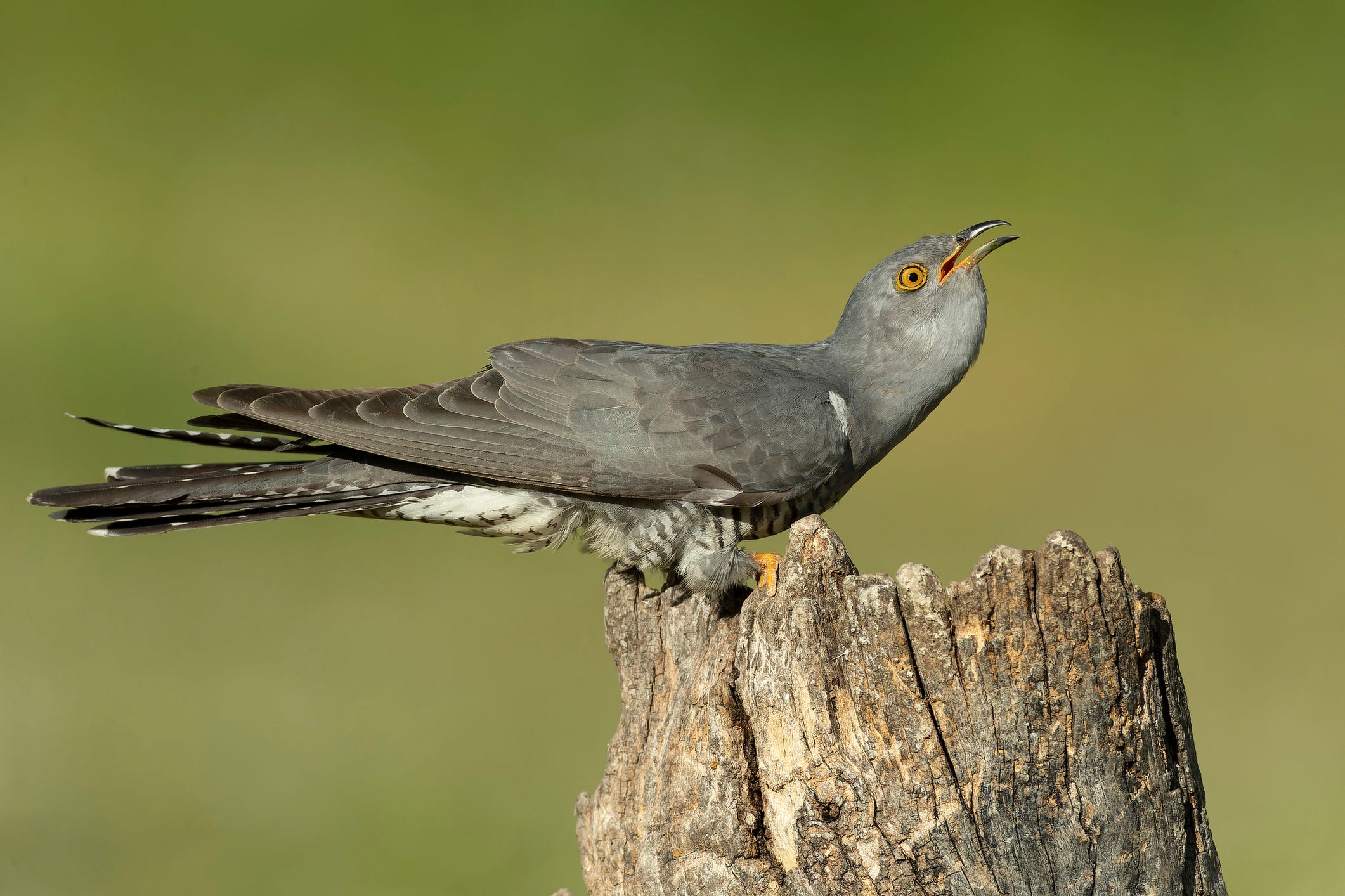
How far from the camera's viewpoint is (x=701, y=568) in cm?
348

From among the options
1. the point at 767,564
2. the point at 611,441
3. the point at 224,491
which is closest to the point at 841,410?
the point at 767,564

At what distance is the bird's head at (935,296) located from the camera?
3.75 metres

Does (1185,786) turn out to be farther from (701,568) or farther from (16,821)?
(16,821)

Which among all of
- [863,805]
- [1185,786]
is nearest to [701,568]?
[863,805]

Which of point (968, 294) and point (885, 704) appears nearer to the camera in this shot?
point (885, 704)

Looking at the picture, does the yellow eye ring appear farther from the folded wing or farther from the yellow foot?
the yellow foot

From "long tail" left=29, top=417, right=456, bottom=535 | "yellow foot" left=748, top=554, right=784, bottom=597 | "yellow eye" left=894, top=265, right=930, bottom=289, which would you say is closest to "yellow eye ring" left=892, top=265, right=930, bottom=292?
"yellow eye" left=894, top=265, right=930, bottom=289

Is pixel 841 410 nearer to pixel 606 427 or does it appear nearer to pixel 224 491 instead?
pixel 606 427

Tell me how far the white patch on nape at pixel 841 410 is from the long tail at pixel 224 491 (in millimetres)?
1261

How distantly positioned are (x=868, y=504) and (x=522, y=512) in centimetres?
603

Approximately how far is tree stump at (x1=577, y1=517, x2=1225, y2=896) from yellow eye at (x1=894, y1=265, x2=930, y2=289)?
1.47 m

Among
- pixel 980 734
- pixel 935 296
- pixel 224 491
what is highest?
pixel 935 296

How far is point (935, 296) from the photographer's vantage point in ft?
12.3

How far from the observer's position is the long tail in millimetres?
3402
